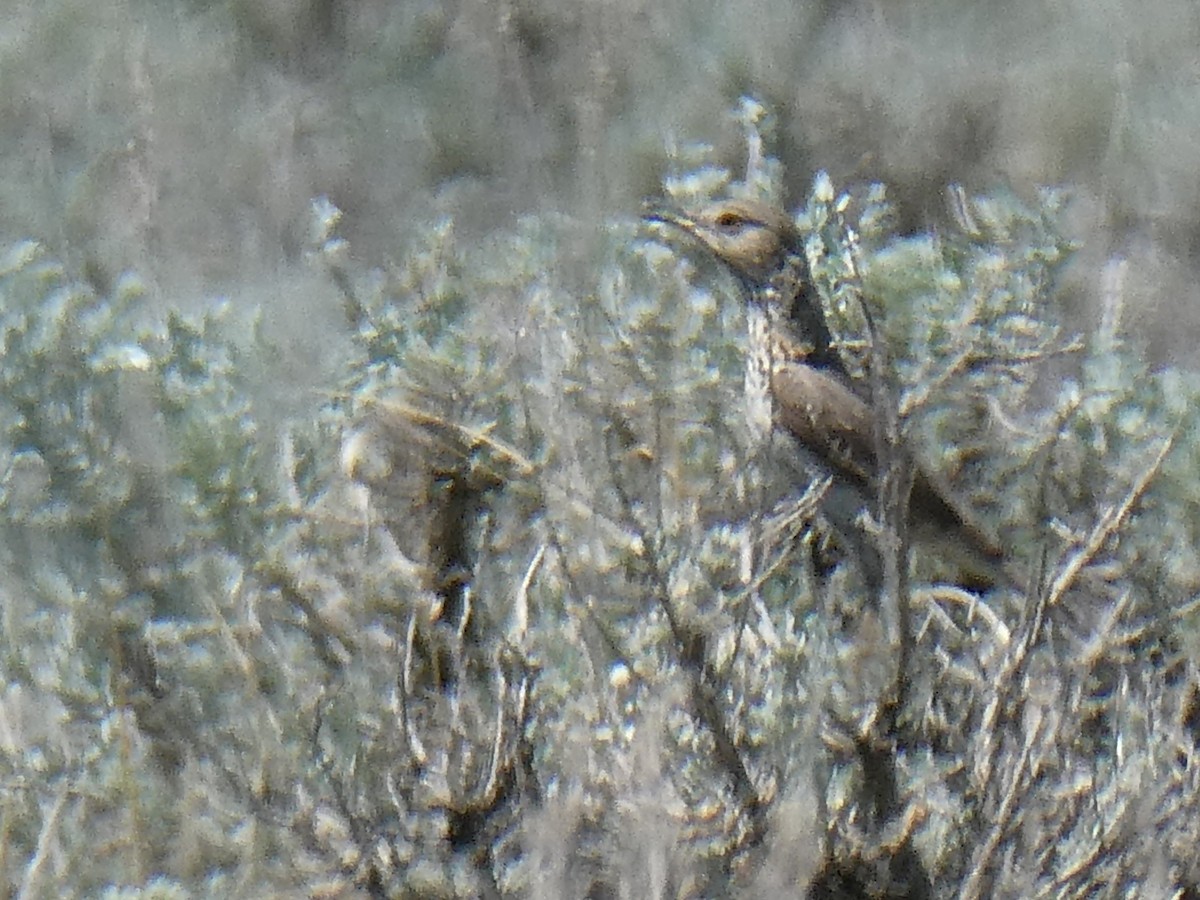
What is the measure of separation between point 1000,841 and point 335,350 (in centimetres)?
262

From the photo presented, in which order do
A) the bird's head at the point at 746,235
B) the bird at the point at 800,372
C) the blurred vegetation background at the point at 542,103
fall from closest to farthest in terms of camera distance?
the bird at the point at 800,372 → the bird's head at the point at 746,235 → the blurred vegetation background at the point at 542,103

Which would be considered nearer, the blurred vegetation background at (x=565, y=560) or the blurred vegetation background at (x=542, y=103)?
the blurred vegetation background at (x=565, y=560)

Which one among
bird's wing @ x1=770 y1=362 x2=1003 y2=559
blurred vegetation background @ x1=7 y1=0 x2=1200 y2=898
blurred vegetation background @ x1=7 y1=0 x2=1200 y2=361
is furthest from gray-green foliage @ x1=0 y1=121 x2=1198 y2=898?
blurred vegetation background @ x1=7 y1=0 x2=1200 y2=361

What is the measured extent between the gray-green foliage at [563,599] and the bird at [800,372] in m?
0.11

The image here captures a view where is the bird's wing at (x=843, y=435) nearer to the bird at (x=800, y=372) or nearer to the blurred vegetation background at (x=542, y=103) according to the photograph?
the bird at (x=800, y=372)

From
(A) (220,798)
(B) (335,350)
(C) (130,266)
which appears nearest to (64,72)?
(C) (130,266)

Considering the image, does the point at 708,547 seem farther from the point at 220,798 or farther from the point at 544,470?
the point at 220,798

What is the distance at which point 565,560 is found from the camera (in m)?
3.52

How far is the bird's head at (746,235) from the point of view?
18.3 feet

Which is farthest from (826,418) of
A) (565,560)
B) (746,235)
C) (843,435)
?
(565,560)

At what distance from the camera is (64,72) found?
31.0ft

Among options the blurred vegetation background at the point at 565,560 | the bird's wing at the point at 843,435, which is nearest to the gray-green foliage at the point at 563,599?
the blurred vegetation background at the point at 565,560

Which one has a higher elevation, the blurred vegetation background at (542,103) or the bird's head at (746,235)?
the bird's head at (746,235)

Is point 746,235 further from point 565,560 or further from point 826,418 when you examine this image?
point 565,560
